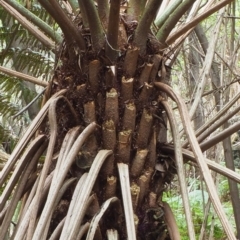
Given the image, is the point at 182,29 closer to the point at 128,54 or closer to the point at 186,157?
the point at 128,54

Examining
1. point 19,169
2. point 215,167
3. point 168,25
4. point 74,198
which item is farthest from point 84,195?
point 168,25

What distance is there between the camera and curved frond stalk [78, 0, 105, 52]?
2.40 feet

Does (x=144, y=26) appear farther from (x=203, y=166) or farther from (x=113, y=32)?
(x=203, y=166)

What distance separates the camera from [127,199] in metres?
0.71

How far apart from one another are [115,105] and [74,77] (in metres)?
0.11

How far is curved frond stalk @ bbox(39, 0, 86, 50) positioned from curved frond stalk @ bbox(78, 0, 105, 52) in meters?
0.03

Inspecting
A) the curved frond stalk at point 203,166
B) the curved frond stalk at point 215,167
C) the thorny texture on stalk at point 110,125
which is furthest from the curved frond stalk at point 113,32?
the curved frond stalk at point 215,167

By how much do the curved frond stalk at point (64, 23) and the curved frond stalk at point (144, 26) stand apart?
0.34 feet

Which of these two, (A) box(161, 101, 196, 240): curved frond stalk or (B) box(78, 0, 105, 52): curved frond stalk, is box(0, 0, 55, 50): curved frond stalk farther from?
(A) box(161, 101, 196, 240): curved frond stalk

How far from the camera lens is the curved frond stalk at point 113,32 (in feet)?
2.23

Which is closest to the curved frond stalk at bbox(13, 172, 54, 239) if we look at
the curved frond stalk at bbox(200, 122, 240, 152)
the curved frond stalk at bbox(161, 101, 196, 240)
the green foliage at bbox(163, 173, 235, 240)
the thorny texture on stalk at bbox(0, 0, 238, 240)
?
the thorny texture on stalk at bbox(0, 0, 238, 240)

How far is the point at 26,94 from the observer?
6.16 ft

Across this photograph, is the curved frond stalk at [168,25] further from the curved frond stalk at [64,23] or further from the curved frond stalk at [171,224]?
the curved frond stalk at [171,224]

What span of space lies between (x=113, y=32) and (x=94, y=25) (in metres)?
0.05
